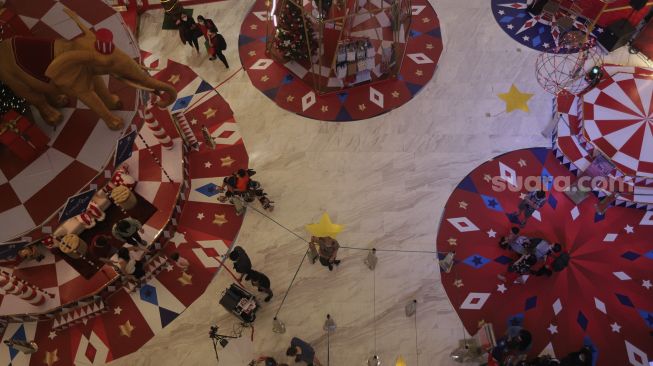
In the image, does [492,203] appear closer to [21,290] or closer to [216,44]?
[216,44]

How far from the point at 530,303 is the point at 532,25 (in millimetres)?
6742

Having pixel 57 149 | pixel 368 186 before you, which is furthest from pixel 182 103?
pixel 57 149

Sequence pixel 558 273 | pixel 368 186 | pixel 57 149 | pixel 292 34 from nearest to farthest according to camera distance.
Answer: pixel 57 149, pixel 558 273, pixel 368 186, pixel 292 34

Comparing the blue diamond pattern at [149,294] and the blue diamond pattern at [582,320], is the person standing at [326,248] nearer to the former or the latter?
the blue diamond pattern at [149,294]

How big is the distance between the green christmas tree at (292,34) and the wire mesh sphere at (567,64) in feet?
16.2

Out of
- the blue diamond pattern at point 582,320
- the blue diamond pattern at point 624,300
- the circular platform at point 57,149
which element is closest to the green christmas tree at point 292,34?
the circular platform at point 57,149

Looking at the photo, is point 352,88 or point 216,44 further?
point 352,88

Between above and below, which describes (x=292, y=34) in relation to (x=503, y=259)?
above

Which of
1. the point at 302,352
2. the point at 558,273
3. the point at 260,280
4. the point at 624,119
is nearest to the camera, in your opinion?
the point at 302,352

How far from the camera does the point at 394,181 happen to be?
28.3 feet

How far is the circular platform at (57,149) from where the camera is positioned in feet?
14.9

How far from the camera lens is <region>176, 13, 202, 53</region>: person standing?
971 centimetres

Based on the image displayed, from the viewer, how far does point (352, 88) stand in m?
9.68

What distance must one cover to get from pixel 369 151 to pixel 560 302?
14.4ft
